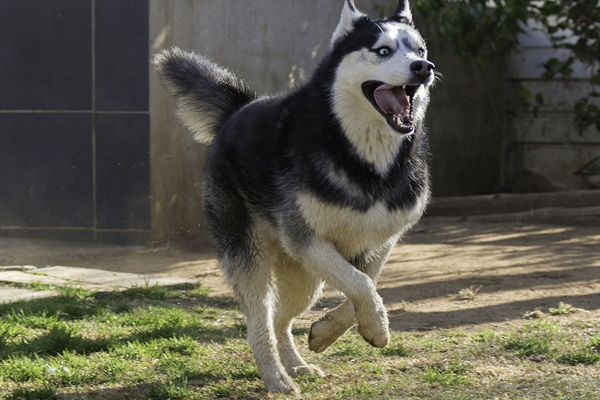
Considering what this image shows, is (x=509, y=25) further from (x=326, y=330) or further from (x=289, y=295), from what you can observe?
(x=326, y=330)

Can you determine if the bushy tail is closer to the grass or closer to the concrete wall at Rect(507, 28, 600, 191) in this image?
the grass

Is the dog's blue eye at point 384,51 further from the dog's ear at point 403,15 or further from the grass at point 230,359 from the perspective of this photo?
the grass at point 230,359

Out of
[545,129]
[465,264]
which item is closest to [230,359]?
[465,264]

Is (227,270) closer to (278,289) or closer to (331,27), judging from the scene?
(278,289)

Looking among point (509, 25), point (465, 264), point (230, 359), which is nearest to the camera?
point (230, 359)

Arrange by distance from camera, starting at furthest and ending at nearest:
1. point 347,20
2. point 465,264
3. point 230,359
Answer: point 465,264 < point 230,359 < point 347,20

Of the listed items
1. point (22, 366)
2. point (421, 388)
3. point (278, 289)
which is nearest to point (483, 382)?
point (421, 388)

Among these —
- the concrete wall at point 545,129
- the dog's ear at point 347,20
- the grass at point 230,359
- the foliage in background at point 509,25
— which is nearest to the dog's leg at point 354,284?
the grass at point 230,359

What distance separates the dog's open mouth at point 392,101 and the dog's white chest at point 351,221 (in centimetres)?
37

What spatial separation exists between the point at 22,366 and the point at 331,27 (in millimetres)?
5742

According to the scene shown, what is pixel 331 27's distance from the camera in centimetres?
920

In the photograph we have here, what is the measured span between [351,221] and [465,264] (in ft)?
11.5

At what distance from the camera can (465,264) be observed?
289 inches

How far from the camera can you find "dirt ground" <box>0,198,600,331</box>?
5816 mm
